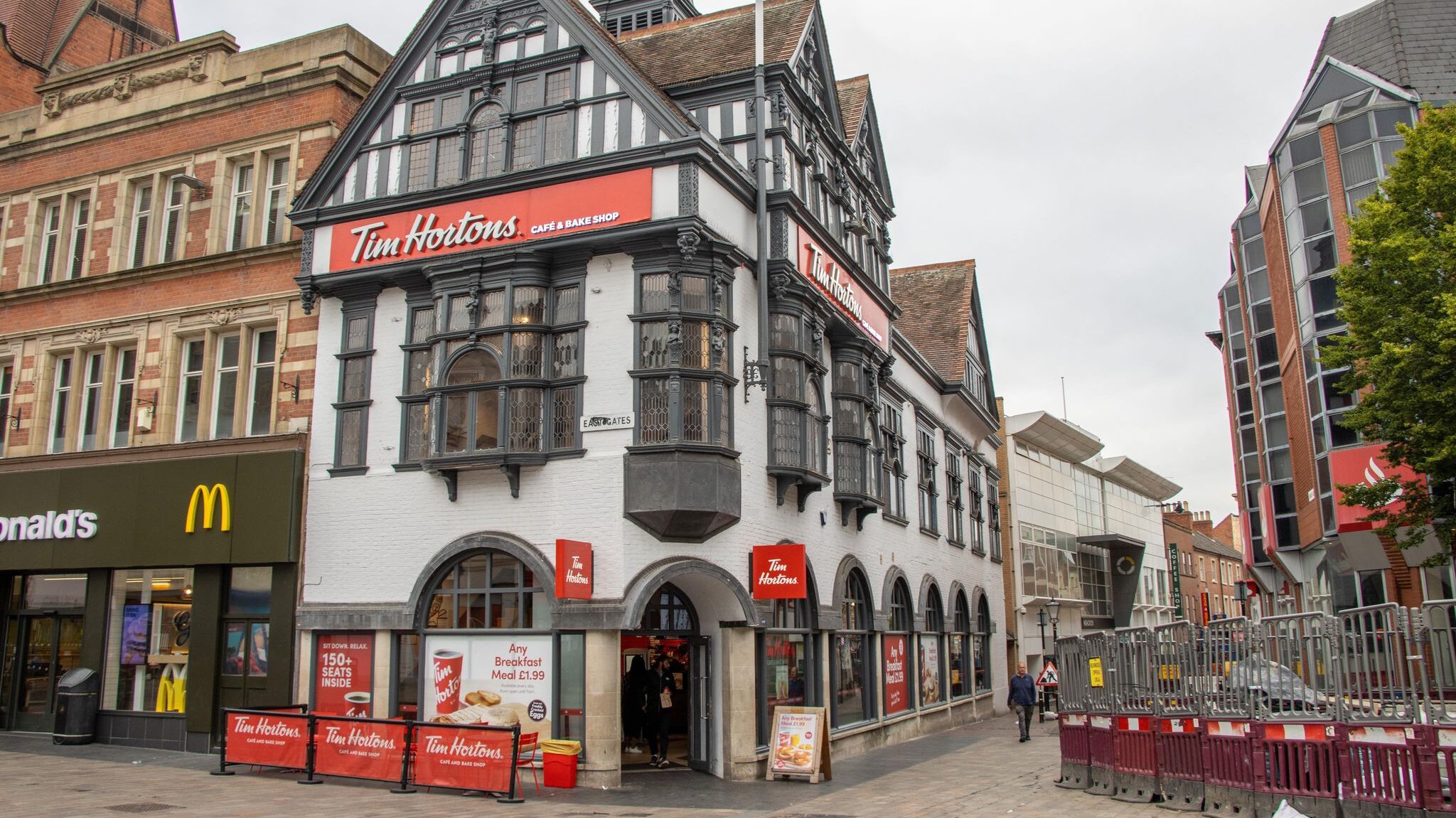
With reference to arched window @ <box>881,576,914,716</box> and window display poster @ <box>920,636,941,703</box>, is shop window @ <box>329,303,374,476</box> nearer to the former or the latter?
arched window @ <box>881,576,914,716</box>

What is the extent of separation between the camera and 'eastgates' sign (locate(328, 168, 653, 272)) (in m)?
16.9

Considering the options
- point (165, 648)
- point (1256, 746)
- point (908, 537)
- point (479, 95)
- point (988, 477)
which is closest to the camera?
point (1256, 746)

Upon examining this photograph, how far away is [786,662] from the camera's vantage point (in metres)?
19.0

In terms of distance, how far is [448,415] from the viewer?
17000 millimetres

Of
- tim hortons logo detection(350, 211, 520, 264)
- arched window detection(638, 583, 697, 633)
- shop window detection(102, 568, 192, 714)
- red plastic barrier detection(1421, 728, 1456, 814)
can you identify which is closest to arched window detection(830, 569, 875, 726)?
arched window detection(638, 583, 697, 633)

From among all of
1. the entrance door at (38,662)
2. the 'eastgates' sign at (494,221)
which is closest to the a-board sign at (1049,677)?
the 'eastgates' sign at (494,221)

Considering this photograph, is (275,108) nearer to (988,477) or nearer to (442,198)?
(442,198)

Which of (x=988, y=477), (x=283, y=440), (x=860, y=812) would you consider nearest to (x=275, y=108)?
(x=283, y=440)

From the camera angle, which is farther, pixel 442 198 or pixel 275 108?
pixel 275 108

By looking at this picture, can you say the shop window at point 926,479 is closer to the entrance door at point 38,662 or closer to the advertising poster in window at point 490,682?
the advertising poster in window at point 490,682

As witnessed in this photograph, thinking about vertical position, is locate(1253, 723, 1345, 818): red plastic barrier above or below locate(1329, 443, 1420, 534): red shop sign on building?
below

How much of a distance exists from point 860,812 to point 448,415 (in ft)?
27.9

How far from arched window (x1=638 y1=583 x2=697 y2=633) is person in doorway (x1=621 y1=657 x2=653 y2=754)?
87 centimetres

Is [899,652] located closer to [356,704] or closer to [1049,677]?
[1049,677]
